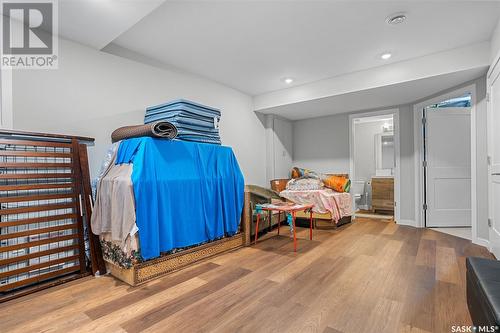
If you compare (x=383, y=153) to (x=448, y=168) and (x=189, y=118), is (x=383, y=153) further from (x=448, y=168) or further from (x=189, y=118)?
(x=189, y=118)

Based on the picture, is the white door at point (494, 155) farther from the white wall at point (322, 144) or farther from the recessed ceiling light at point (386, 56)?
the white wall at point (322, 144)

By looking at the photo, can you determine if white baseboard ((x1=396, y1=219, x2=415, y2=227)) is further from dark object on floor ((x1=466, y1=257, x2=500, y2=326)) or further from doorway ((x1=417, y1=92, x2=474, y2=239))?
dark object on floor ((x1=466, y1=257, x2=500, y2=326))

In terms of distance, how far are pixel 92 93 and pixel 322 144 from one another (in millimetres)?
4591

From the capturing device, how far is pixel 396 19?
242 cm

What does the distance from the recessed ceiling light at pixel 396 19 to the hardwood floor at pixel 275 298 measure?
8.29 ft

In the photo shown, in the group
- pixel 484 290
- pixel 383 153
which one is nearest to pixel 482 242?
pixel 484 290

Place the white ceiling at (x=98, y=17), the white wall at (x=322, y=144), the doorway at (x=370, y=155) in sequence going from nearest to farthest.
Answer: the white ceiling at (x=98, y=17) < the white wall at (x=322, y=144) < the doorway at (x=370, y=155)

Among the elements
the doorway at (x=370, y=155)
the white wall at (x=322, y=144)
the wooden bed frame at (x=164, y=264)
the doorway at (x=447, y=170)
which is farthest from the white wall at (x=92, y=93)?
the doorway at (x=370, y=155)

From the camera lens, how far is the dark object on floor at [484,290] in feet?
3.70

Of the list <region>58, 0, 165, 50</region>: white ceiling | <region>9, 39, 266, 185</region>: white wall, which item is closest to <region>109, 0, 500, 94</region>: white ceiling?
<region>58, 0, 165, 50</region>: white ceiling

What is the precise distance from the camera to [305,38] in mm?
2777

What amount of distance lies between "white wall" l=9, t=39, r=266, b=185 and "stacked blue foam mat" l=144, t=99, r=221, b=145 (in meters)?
0.32

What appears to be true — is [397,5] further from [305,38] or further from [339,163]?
[339,163]

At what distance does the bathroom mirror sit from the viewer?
6543mm
